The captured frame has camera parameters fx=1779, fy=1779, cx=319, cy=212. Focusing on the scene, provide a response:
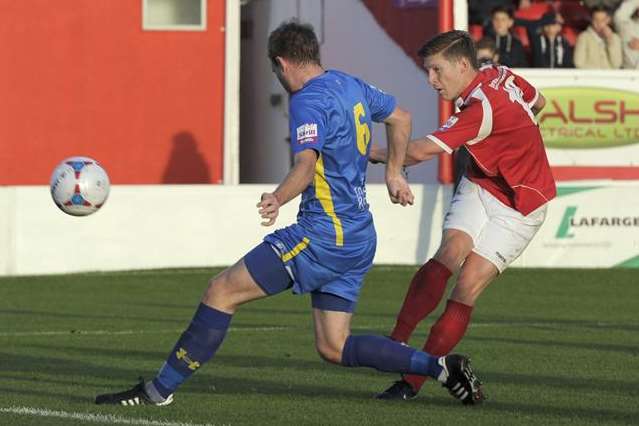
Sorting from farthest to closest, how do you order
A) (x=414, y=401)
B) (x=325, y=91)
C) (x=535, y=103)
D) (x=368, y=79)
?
1. (x=368, y=79)
2. (x=535, y=103)
3. (x=414, y=401)
4. (x=325, y=91)

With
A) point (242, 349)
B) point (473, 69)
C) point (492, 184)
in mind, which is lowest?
point (242, 349)

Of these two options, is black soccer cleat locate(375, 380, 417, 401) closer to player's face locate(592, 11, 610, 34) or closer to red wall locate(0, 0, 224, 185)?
red wall locate(0, 0, 224, 185)

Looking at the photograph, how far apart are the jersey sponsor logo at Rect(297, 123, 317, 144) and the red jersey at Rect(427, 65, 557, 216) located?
1.27 meters

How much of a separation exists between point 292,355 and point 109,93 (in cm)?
1260

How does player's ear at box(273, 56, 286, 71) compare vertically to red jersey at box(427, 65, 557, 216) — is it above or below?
above

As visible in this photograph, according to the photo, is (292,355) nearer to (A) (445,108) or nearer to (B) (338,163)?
(B) (338,163)

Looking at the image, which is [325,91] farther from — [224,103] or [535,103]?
[224,103]

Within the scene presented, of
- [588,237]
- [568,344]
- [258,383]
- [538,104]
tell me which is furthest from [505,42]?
[258,383]

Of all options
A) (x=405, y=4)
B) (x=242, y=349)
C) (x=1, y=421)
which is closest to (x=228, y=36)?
(x=405, y=4)

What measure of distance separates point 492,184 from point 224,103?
48.6ft

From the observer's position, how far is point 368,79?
79.3 feet

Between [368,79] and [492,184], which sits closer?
[492,184]

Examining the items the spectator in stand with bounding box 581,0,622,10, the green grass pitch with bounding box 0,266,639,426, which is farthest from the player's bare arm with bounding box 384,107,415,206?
the spectator in stand with bounding box 581,0,622,10

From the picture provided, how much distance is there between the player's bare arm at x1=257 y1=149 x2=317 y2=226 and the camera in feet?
25.7
